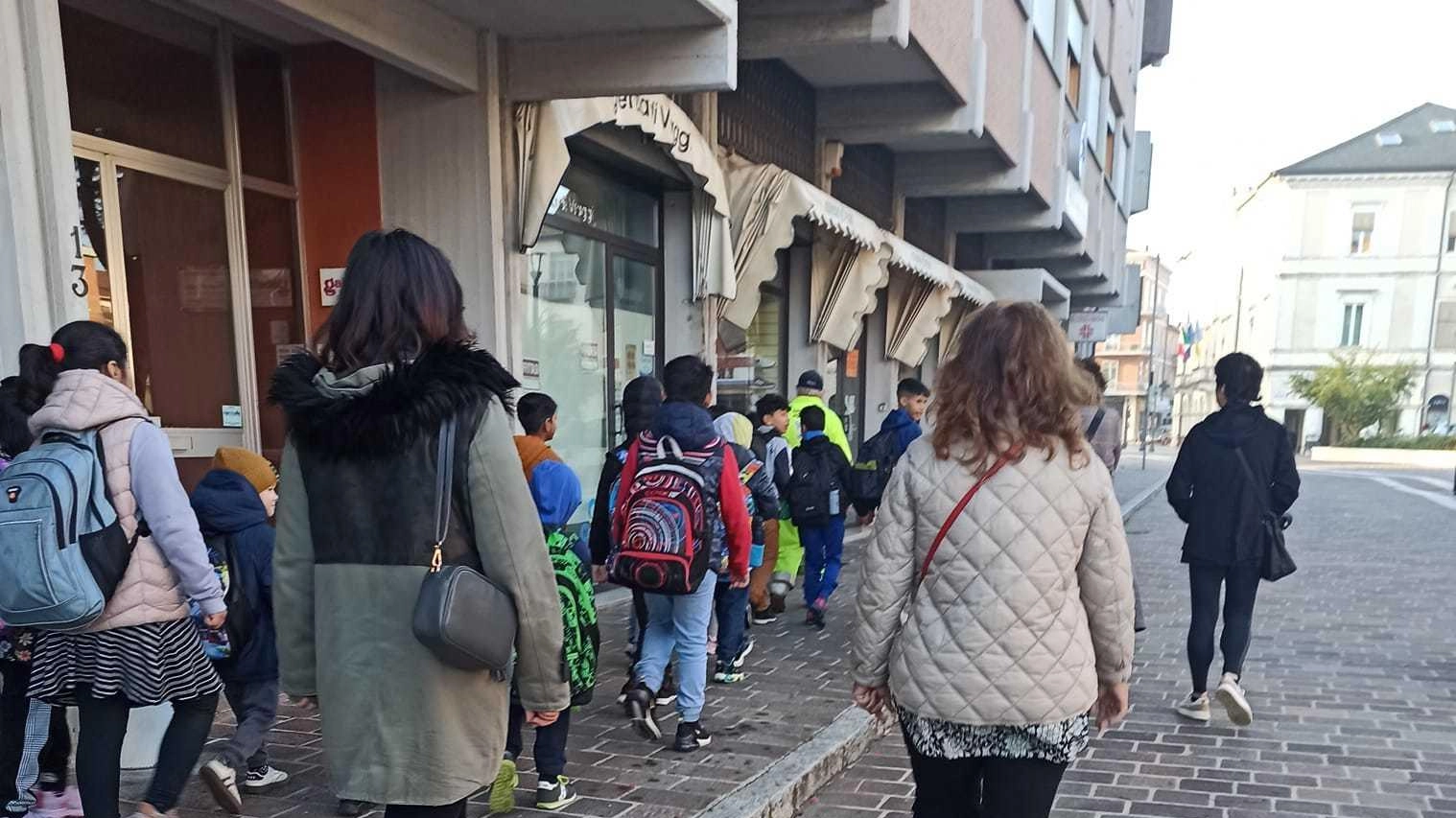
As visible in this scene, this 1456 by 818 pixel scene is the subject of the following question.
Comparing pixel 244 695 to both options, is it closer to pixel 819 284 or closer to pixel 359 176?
pixel 359 176

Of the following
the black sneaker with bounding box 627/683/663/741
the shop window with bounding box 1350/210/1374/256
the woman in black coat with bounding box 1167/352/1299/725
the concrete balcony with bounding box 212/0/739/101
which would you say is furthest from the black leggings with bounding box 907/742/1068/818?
the shop window with bounding box 1350/210/1374/256

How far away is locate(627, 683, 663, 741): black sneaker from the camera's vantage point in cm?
430

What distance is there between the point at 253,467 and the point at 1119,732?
440 cm

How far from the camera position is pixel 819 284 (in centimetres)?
1041

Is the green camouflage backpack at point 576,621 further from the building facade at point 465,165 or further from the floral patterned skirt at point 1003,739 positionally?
the building facade at point 465,165

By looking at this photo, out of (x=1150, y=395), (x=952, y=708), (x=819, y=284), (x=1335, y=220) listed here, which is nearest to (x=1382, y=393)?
(x=1335, y=220)

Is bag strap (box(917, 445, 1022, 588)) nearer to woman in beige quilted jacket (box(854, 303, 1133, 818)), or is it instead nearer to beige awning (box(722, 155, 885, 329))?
woman in beige quilted jacket (box(854, 303, 1133, 818))

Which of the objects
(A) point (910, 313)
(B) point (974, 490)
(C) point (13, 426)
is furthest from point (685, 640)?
(A) point (910, 313)

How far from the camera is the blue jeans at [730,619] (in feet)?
16.6

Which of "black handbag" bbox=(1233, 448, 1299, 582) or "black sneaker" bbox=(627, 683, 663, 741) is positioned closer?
"black sneaker" bbox=(627, 683, 663, 741)

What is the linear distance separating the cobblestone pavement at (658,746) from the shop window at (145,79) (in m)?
3.25

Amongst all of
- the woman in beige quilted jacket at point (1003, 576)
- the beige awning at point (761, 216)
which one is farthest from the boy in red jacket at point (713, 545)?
the beige awning at point (761, 216)

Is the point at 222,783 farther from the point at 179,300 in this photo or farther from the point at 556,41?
the point at 556,41

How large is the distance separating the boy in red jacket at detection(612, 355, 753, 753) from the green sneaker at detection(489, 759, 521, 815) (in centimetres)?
85
